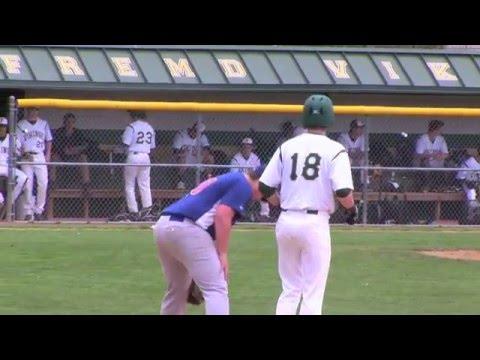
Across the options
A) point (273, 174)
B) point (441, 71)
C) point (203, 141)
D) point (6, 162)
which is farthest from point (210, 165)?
point (273, 174)

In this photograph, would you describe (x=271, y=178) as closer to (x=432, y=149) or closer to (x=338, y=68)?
(x=432, y=149)

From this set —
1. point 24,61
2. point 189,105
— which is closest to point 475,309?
point 189,105

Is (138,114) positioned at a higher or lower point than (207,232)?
higher

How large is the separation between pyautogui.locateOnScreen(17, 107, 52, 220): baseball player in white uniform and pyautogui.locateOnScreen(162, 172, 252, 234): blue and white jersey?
34.6ft

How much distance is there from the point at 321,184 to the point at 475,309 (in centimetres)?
290

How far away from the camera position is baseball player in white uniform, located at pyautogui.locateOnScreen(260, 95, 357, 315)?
9.30 meters

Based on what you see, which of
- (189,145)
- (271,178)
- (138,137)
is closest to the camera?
(271,178)

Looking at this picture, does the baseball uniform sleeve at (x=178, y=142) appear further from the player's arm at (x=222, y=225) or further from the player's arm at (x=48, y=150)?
the player's arm at (x=222, y=225)

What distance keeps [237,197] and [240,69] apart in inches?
538

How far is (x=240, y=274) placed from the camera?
555 inches

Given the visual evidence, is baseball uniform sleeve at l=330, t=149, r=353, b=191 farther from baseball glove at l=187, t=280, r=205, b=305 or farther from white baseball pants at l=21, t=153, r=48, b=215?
white baseball pants at l=21, t=153, r=48, b=215

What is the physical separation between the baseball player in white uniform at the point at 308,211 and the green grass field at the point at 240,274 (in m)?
1.70

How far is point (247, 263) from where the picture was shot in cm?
1514

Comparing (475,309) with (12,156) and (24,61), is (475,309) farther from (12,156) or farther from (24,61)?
(24,61)
